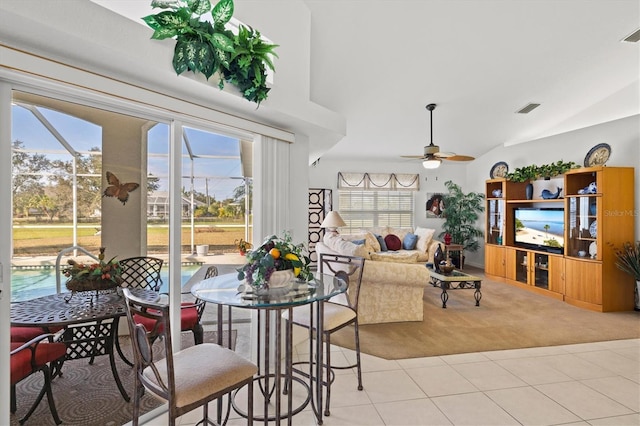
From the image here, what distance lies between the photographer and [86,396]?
2.19 m

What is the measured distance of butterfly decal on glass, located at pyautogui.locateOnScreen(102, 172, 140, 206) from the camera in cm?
203

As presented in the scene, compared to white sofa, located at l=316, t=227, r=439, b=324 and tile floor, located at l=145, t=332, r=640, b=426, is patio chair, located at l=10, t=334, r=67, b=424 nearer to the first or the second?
tile floor, located at l=145, t=332, r=640, b=426

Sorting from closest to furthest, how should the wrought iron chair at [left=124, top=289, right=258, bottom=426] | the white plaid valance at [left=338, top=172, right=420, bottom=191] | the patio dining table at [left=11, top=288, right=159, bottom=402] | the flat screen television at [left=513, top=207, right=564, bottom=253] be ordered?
the wrought iron chair at [left=124, top=289, right=258, bottom=426]
the patio dining table at [left=11, top=288, right=159, bottom=402]
the flat screen television at [left=513, top=207, right=564, bottom=253]
the white plaid valance at [left=338, top=172, right=420, bottom=191]

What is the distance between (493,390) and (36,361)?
9.75 ft

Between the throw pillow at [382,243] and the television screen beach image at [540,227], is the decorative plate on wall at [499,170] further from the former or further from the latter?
the throw pillow at [382,243]

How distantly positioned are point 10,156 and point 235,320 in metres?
2.19

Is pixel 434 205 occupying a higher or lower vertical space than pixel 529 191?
lower

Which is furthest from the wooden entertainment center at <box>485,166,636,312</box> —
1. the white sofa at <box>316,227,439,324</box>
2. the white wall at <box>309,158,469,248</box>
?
the white sofa at <box>316,227,439,324</box>

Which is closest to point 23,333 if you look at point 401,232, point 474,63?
point 474,63

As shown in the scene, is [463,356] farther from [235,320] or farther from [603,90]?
[603,90]

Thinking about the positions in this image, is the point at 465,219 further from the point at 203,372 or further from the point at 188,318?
the point at 203,372

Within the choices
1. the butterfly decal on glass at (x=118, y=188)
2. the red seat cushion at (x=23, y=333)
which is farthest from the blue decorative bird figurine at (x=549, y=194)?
the red seat cushion at (x=23, y=333)

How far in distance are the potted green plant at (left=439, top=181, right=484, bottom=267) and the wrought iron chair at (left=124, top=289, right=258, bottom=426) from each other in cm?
700

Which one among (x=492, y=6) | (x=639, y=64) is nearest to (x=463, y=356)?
(x=492, y=6)
